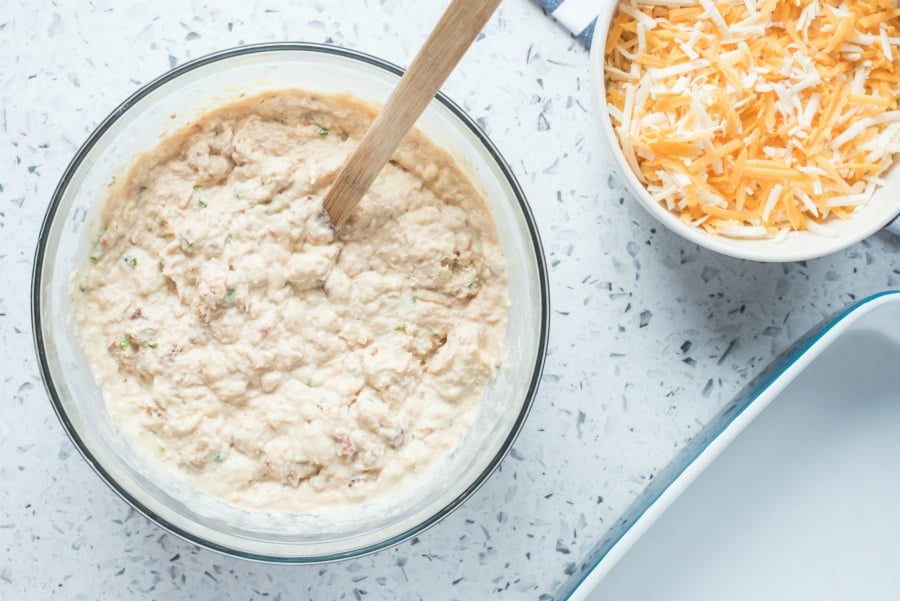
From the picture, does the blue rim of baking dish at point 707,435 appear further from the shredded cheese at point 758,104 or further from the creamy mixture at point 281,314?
the creamy mixture at point 281,314

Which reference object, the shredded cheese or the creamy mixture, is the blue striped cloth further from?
the creamy mixture

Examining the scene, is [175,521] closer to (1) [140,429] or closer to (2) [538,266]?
(1) [140,429]

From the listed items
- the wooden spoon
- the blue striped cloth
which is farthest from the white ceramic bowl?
the wooden spoon

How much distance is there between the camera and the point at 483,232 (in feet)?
4.31

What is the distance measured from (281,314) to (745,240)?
0.68 metres

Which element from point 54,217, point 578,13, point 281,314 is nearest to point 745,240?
point 578,13

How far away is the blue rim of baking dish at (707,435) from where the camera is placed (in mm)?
1321

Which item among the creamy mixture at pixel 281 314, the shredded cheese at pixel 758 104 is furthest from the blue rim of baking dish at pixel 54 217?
the shredded cheese at pixel 758 104

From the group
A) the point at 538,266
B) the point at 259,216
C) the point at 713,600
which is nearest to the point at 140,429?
the point at 259,216

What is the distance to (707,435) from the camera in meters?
1.39

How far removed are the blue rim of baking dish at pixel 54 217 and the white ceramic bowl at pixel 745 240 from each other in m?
0.16

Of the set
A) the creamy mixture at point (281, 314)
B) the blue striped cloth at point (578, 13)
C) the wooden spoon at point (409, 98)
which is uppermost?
the blue striped cloth at point (578, 13)

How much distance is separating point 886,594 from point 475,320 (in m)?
0.84

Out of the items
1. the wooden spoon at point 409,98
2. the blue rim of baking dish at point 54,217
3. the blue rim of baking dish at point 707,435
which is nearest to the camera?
the wooden spoon at point 409,98
